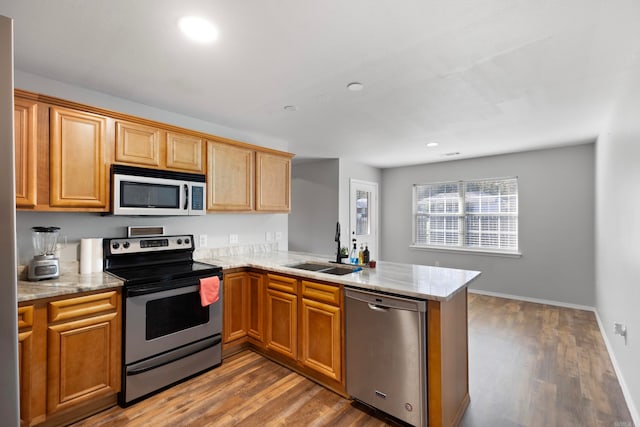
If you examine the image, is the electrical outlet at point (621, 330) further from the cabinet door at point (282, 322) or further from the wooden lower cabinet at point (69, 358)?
the wooden lower cabinet at point (69, 358)

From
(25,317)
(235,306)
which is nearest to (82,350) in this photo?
(25,317)

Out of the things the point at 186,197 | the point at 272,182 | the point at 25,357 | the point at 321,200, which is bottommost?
the point at 25,357

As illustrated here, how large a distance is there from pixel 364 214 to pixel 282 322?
4.01 meters

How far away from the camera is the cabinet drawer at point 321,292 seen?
229cm

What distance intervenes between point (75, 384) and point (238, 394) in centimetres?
107

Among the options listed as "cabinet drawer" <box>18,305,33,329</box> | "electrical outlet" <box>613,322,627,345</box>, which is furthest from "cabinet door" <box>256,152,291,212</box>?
"electrical outlet" <box>613,322,627,345</box>

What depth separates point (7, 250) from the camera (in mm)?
810

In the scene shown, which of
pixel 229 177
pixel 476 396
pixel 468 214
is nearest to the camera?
pixel 476 396

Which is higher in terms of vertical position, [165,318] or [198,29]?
[198,29]

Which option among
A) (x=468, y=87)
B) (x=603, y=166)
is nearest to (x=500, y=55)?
(x=468, y=87)

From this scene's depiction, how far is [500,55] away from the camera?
2.03m

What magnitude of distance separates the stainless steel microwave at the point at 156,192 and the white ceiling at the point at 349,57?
719mm

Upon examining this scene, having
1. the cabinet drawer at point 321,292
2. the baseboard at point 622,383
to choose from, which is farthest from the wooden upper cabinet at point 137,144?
the baseboard at point 622,383

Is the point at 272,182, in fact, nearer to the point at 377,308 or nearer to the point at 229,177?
the point at 229,177
